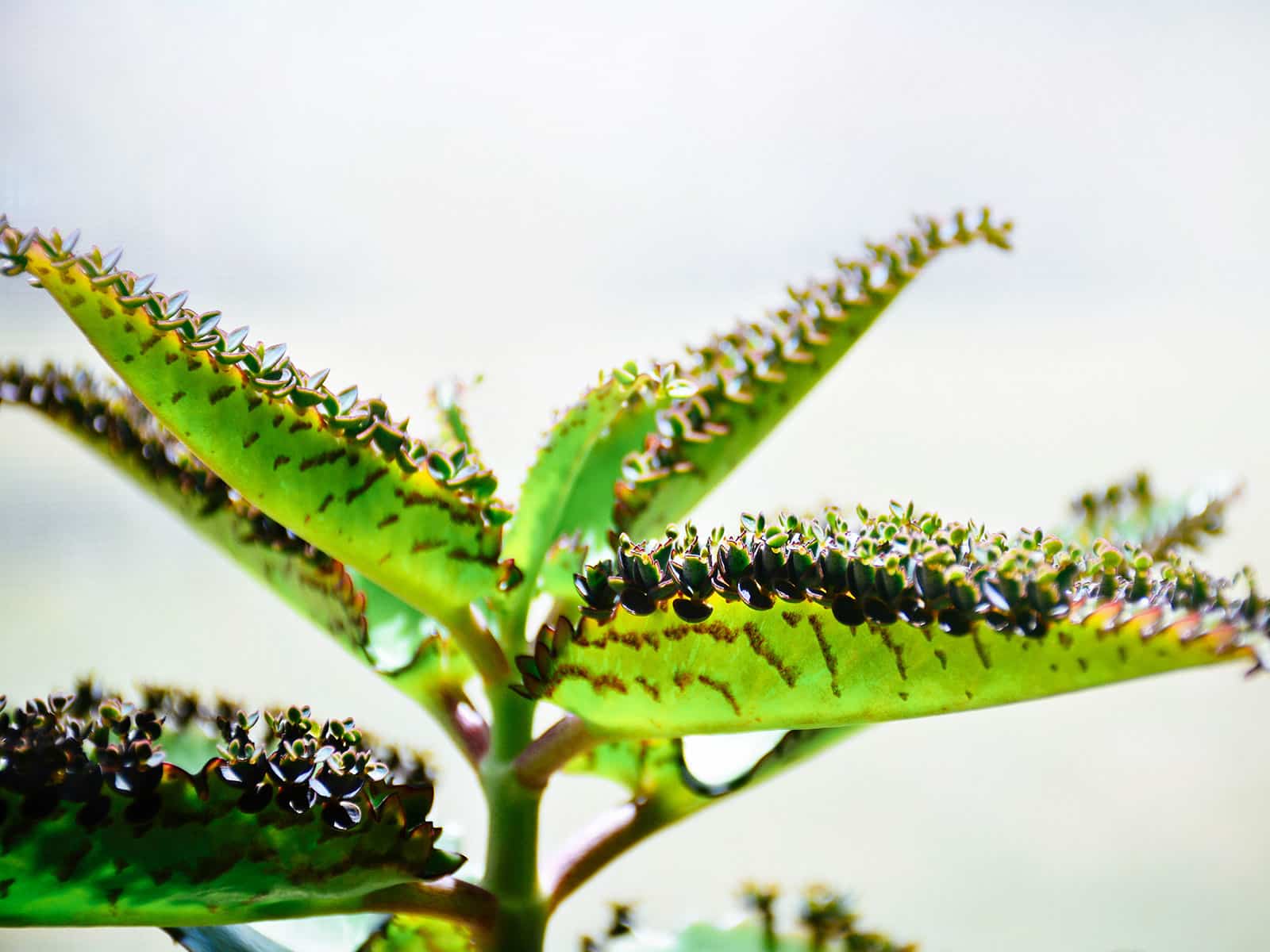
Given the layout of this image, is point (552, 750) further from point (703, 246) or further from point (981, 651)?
point (703, 246)

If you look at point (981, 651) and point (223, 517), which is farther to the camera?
point (223, 517)

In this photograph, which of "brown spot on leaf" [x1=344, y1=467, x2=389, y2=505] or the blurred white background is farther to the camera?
the blurred white background

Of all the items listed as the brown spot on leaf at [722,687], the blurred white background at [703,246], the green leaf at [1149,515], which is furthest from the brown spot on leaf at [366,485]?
the blurred white background at [703,246]

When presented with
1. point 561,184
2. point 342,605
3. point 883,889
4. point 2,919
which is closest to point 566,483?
point 342,605

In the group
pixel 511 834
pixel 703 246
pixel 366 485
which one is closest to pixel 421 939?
pixel 511 834

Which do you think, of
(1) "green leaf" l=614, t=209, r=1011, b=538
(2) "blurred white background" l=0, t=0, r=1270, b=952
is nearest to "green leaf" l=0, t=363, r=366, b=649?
(1) "green leaf" l=614, t=209, r=1011, b=538

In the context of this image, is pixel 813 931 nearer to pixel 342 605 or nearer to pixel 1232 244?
pixel 342 605

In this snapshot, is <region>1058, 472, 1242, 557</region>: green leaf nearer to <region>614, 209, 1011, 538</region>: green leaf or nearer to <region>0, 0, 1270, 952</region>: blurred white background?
<region>614, 209, 1011, 538</region>: green leaf
